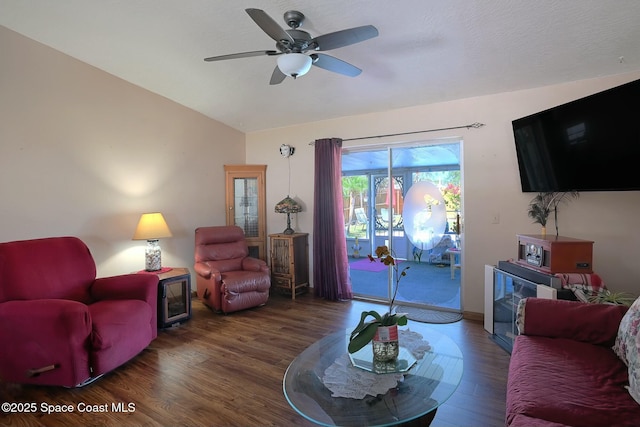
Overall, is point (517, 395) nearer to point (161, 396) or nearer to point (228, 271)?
point (161, 396)

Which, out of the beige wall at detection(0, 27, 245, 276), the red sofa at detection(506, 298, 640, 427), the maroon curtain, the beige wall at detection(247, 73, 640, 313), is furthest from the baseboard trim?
the beige wall at detection(0, 27, 245, 276)

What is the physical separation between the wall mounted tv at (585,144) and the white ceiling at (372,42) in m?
0.52

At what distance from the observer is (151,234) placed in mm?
3494

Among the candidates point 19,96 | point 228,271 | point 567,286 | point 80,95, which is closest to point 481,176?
point 567,286

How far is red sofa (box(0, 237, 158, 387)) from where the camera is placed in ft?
6.96

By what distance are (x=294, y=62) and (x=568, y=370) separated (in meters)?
2.30

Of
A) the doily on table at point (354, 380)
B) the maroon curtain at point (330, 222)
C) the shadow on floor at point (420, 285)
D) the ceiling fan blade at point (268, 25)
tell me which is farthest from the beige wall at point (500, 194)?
the ceiling fan blade at point (268, 25)

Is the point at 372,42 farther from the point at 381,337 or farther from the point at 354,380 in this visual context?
the point at 354,380

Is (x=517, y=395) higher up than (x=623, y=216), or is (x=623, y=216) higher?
(x=623, y=216)

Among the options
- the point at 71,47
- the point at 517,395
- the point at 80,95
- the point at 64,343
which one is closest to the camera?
the point at 517,395

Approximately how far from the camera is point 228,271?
13.2 feet

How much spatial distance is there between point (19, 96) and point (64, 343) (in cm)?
233

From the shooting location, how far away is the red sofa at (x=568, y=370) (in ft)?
4.09

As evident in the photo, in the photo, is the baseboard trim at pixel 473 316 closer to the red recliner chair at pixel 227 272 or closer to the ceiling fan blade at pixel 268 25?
the red recliner chair at pixel 227 272
